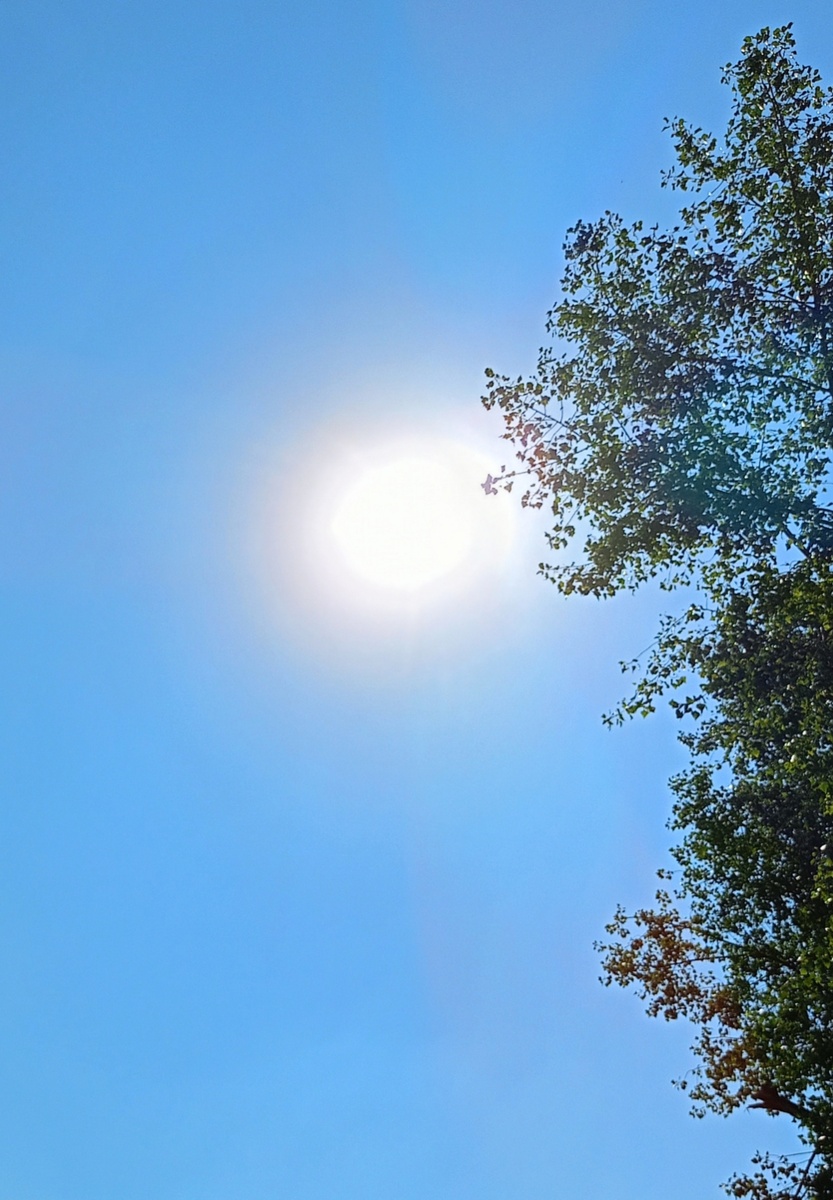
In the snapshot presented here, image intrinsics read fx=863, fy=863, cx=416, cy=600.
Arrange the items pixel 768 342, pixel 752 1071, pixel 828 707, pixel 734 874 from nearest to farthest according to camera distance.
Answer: pixel 828 707
pixel 768 342
pixel 734 874
pixel 752 1071

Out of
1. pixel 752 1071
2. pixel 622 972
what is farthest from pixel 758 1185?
pixel 622 972

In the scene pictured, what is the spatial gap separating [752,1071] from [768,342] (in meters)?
20.9

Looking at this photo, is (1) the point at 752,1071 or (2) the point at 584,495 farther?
(1) the point at 752,1071

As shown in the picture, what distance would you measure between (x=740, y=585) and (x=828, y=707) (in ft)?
9.90

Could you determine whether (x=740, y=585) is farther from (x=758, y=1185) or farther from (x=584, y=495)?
(x=758, y=1185)

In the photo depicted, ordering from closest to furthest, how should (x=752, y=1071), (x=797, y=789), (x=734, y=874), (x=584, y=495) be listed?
1. (x=584, y=495)
2. (x=797, y=789)
3. (x=734, y=874)
4. (x=752, y=1071)

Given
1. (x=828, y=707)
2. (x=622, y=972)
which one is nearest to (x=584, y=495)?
(x=828, y=707)

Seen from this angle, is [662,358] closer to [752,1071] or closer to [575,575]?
[575,575]

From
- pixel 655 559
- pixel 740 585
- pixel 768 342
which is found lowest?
pixel 740 585

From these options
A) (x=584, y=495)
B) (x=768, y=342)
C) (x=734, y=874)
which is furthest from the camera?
(x=734, y=874)

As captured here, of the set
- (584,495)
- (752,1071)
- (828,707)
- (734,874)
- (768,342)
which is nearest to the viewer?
(828,707)

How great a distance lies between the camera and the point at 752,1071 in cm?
2541

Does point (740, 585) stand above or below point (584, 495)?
below

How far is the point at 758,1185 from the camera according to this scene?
86.2 feet
